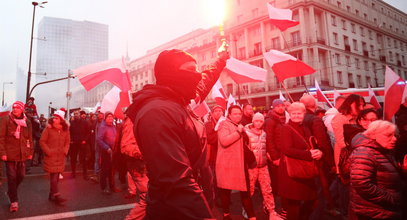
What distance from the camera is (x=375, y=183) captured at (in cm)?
260

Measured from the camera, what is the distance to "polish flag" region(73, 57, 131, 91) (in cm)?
597

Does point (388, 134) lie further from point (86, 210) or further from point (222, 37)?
point (86, 210)

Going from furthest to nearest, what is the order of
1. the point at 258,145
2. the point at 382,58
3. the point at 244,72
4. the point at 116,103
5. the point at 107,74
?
the point at 382,58, the point at 244,72, the point at 116,103, the point at 107,74, the point at 258,145

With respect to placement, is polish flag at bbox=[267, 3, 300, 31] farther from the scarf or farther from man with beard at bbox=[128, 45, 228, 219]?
the scarf

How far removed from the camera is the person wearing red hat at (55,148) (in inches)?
215

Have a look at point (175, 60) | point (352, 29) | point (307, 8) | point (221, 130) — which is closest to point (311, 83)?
point (307, 8)

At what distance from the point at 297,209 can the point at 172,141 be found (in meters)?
2.88

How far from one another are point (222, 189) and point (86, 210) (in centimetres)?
269

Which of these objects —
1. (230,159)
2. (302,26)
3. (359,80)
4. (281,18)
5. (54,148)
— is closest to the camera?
(230,159)

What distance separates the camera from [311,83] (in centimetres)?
3069

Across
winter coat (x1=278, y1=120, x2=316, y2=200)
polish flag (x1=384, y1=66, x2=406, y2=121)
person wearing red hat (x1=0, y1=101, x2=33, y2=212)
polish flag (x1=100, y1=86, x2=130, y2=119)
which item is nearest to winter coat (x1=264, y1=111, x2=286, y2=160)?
winter coat (x1=278, y1=120, x2=316, y2=200)

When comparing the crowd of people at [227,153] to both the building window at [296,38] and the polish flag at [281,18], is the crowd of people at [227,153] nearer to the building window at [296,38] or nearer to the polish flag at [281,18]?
the polish flag at [281,18]

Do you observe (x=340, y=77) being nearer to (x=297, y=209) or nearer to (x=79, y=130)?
(x=79, y=130)

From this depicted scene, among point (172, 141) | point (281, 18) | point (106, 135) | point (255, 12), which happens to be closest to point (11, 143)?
point (106, 135)
